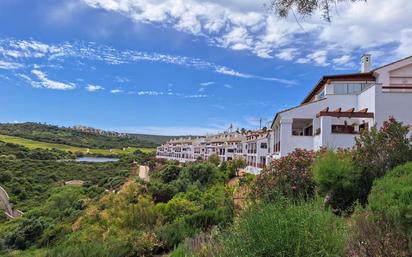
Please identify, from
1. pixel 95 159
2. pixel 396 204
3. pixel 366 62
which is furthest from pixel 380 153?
pixel 95 159

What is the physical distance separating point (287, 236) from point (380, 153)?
551cm

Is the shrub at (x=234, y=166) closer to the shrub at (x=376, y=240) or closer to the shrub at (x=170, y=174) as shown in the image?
the shrub at (x=170, y=174)

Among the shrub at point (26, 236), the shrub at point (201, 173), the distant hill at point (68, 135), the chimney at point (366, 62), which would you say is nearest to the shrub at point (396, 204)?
the chimney at point (366, 62)

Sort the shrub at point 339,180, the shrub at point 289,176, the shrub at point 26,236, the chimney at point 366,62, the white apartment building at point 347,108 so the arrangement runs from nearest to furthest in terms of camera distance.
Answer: the shrub at point 339,180 < the shrub at point 289,176 < the white apartment building at point 347,108 < the chimney at point 366,62 < the shrub at point 26,236

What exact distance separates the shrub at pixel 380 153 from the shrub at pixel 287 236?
184 inches

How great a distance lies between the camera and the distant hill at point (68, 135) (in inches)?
4190

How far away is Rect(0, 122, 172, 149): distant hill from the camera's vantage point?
4190 inches

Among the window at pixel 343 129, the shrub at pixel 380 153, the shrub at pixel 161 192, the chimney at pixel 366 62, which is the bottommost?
the shrub at pixel 161 192

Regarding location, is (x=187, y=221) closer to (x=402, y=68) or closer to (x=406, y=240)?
(x=406, y=240)

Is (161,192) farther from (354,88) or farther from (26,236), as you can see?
(354,88)

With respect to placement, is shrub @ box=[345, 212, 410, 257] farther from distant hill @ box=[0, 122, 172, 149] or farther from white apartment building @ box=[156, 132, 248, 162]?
distant hill @ box=[0, 122, 172, 149]

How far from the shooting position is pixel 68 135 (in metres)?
119

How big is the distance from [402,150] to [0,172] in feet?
215

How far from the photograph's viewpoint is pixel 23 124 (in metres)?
118
